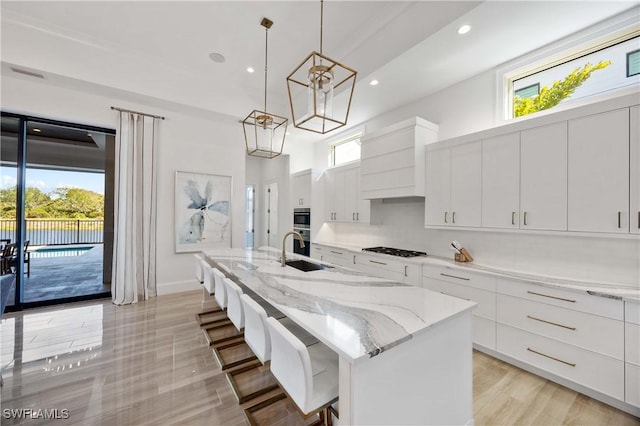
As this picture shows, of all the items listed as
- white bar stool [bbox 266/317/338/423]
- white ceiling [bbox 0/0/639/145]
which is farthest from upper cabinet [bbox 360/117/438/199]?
white bar stool [bbox 266/317/338/423]

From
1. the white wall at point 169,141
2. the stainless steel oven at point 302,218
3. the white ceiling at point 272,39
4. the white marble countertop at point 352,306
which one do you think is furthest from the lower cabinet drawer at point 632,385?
the white wall at point 169,141

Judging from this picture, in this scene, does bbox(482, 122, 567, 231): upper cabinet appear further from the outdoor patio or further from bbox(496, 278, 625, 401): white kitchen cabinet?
the outdoor patio

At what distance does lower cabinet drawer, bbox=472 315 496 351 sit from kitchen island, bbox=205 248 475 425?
1.13m

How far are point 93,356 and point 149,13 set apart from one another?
3.72 meters

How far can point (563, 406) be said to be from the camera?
1.82 meters

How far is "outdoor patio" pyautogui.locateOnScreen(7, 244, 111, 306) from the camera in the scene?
3896 millimetres

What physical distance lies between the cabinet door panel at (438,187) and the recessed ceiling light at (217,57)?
3.24m

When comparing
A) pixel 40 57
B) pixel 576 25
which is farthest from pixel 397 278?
pixel 40 57

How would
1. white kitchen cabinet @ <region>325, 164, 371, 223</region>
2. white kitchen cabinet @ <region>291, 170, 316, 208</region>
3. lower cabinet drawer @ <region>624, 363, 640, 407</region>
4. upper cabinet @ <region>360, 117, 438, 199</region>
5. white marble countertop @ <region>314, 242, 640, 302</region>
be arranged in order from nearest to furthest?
lower cabinet drawer @ <region>624, 363, 640, 407</region> < white marble countertop @ <region>314, 242, 640, 302</region> < upper cabinet @ <region>360, 117, 438, 199</region> < white kitchen cabinet @ <region>325, 164, 371, 223</region> < white kitchen cabinet @ <region>291, 170, 316, 208</region>

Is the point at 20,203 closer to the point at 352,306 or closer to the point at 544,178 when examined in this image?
the point at 352,306

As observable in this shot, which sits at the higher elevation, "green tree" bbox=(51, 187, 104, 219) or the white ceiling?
the white ceiling

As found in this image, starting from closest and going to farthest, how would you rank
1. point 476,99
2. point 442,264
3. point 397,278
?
1. point 442,264
2. point 476,99
3. point 397,278

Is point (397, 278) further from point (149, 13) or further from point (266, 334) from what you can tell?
point (149, 13)

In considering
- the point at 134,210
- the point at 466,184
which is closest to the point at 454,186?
the point at 466,184
